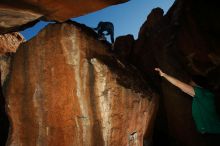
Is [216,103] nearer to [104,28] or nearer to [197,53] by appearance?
[197,53]

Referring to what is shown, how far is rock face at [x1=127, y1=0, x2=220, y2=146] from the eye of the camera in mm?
9305

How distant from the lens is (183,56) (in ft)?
35.4

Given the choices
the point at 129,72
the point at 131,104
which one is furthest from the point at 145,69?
the point at 131,104

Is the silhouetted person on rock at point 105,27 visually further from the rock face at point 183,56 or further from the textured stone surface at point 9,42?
the textured stone surface at point 9,42

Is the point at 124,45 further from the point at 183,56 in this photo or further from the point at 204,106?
the point at 204,106

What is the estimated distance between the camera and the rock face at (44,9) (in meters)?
5.79

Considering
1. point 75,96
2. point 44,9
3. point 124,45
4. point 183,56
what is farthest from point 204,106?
point 124,45

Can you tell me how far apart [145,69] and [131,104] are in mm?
4441

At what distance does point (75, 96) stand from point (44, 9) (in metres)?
2.99

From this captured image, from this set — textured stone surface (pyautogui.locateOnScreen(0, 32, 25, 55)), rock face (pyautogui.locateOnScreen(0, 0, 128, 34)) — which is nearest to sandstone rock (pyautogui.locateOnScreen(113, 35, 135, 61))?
textured stone surface (pyautogui.locateOnScreen(0, 32, 25, 55))

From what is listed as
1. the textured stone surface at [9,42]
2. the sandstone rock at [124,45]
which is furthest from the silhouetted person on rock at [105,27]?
the textured stone surface at [9,42]

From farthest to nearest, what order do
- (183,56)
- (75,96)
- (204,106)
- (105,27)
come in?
(105,27), (183,56), (75,96), (204,106)

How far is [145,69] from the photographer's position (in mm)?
12406

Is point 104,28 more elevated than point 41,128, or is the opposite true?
point 104,28
